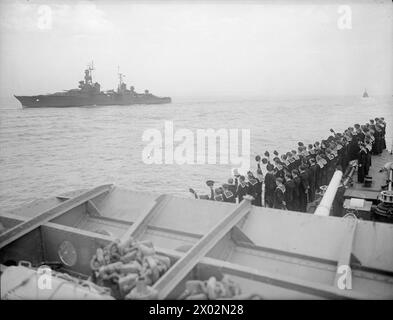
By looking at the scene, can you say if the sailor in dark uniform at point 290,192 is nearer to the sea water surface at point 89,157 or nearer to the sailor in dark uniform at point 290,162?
the sailor in dark uniform at point 290,162

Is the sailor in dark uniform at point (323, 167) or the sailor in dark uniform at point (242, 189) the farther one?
the sailor in dark uniform at point (323, 167)

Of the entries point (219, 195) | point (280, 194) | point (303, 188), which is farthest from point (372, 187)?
point (219, 195)

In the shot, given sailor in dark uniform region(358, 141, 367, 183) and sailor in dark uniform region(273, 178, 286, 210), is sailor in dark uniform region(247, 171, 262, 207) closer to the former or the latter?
sailor in dark uniform region(273, 178, 286, 210)

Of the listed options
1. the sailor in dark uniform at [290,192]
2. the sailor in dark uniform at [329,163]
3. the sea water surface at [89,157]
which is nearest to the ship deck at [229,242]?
the sailor in dark uniform at [290,192]

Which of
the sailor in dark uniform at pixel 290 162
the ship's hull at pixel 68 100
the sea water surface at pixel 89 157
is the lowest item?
the sea water surface at pixel 89 157

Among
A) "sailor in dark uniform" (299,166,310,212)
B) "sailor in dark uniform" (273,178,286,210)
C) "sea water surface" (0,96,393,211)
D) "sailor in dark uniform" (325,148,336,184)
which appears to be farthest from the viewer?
"sea water surface" (0,96,393,211)

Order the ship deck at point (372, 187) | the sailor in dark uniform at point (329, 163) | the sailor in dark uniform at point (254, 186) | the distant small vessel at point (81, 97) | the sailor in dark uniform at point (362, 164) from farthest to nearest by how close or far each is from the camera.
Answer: the distant small vessel at point (81, 97) → the sailor in dark uniform at point (329, 163) → the sailor in dark uniform at point (362, 164) → the sailor in dark uniform at point (254, 186) → the ship deck at point (372, 187)

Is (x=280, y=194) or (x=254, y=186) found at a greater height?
(x=254, y=186)

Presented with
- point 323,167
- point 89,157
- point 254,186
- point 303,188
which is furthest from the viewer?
point 89,157

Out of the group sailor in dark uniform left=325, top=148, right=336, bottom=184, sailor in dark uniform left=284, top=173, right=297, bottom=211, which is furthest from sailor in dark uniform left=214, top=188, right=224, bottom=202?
sailor in dark uniform left=325, top=148, right=336, bottom=184

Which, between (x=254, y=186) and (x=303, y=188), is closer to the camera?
(x=303, y=188)

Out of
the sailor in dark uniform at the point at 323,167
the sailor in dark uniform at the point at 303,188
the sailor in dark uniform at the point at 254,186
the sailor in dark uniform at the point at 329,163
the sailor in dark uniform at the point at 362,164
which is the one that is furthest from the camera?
the sailor in dark uniform at the point at 329,163

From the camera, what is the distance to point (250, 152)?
118 feet

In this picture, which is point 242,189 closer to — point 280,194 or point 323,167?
point 280,194
